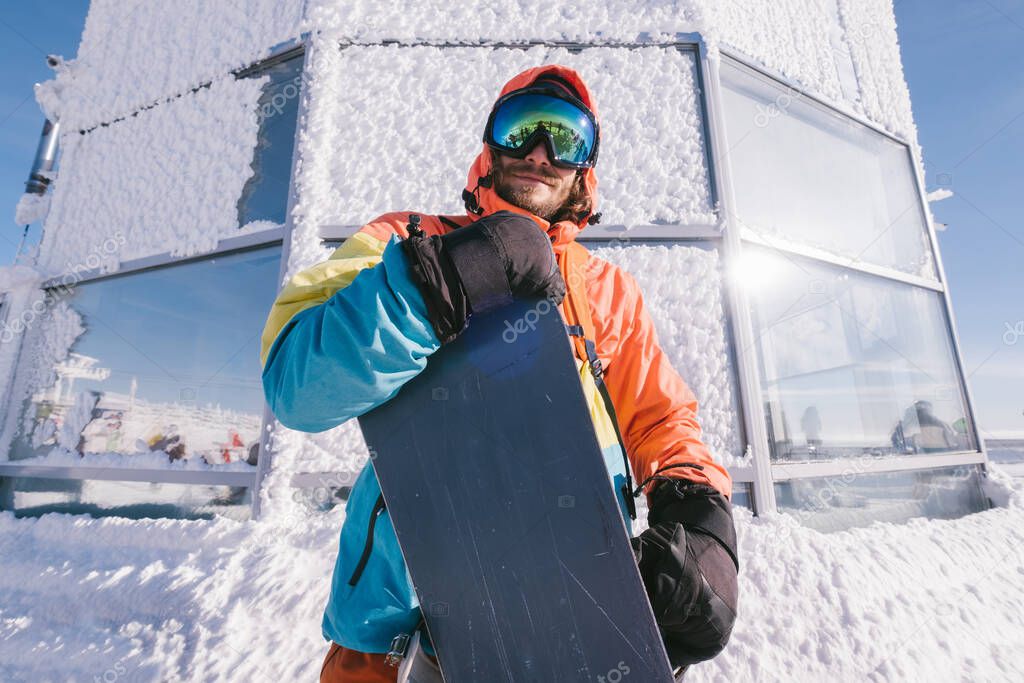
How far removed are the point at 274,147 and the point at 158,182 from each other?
1147mm

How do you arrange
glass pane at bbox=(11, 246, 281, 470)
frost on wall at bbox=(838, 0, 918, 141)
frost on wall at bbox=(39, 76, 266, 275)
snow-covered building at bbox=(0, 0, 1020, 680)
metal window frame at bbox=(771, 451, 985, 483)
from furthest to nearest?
frost on wall at bbox=(838, 0, 918, 141) < frost on wall at bbox=(39, 76, 266, 275) < glass pane at bbox=(11, 246, 281, 470) < metal window frame at bbox=(771, 451, 985, 483) < snow-covered building at bbox=(0, 0, 1020, 680)

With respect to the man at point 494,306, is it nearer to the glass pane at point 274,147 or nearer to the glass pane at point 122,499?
the glass pane at point 122,499

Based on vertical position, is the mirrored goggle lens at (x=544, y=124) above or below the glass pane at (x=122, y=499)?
above

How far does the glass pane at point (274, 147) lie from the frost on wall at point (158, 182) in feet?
0.23

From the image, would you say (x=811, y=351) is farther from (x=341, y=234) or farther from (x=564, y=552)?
(x=341, y=234)

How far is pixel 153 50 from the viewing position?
4.32 m

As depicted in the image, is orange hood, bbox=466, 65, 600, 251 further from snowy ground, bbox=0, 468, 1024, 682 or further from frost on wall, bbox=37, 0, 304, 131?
frost on wall, bbox=37, 0, 304, 131

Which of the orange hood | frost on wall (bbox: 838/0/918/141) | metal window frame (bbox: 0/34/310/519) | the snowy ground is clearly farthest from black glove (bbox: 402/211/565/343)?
frost on wall (bbox: 838/0/918/141)

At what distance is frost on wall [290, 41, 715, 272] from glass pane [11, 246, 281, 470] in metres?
0.78

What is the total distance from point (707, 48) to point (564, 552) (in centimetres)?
392

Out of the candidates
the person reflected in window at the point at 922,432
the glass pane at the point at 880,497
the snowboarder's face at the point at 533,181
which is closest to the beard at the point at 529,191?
the snowboarder's face at the point at 533,181

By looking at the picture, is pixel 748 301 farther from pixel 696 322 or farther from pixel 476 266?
pixel 476 266

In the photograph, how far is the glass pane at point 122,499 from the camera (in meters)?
3.04

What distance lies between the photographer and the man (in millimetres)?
813
